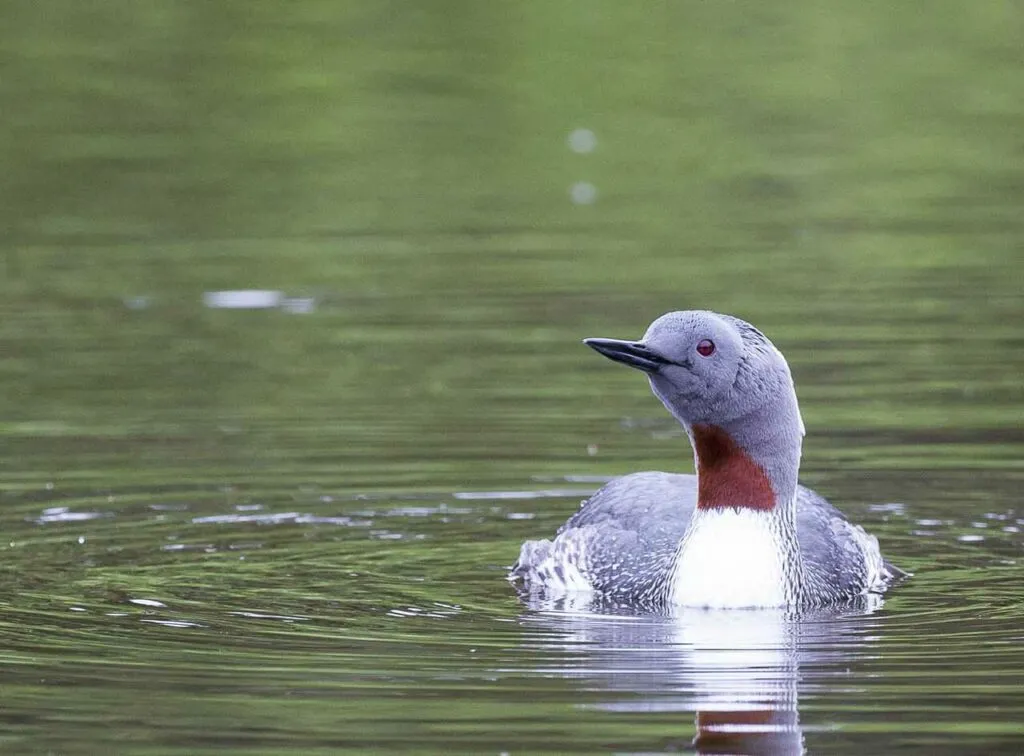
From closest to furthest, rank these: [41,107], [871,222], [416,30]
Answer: [871,222] → [41,107] → [416,30]

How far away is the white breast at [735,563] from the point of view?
986cm

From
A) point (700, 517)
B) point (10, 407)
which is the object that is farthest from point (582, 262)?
point (700, 517)

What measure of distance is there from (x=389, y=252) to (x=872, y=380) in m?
5.32

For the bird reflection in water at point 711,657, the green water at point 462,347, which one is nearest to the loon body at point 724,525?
the bird reflection in water at point 711,657

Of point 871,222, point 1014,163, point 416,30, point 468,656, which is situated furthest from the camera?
point 416,30

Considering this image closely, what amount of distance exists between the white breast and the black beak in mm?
749

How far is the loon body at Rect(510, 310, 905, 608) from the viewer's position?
9602mm

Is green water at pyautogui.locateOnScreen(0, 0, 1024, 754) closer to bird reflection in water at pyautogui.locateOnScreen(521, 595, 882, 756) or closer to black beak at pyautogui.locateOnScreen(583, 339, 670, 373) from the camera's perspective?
bird reflection in water at pyautogui.locateOnScreen(521, 595, 882, 756)

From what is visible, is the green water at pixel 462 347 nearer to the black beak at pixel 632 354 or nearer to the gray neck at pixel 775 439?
the gray neck at pixel 775 439

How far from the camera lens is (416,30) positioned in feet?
94.3

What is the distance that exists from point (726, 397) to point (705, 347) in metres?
0.22

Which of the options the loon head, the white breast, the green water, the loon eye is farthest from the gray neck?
Answer: the green water

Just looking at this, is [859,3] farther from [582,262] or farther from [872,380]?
[872,380]

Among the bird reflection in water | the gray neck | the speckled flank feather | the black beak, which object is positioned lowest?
the bird reflection in water
